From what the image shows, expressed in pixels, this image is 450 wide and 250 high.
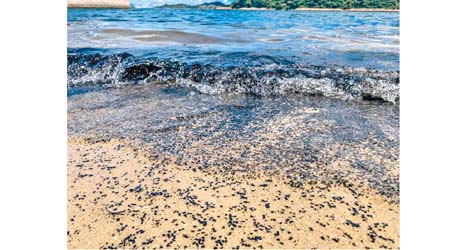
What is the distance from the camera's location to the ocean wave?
4.82 meters

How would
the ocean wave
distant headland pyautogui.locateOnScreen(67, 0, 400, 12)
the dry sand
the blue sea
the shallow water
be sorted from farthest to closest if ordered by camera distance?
1. distant headland pyautogui.locateOnScreen(67, 0, 400, 12)
2. the blue sea
3. the ocean wave
4. the shallow water
5. the dry sand

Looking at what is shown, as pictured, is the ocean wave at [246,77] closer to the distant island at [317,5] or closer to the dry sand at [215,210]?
the dry sand at [215,210]

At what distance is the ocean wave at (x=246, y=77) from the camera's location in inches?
190

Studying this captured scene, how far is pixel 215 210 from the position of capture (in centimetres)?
201

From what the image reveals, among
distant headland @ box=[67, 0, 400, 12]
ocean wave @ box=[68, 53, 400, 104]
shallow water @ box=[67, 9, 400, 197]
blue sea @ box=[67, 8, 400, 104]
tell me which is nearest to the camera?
shallow water @ box=[67, 9, 400, 197]

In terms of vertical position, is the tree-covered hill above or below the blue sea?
above

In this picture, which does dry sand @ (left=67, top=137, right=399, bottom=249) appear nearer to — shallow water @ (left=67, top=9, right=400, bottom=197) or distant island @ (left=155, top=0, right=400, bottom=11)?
shallow water @ (left=67, top=9, right=400, bottom=197)

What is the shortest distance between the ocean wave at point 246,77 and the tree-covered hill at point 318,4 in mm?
62535

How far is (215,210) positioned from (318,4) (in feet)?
333

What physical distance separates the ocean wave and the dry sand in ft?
8.96

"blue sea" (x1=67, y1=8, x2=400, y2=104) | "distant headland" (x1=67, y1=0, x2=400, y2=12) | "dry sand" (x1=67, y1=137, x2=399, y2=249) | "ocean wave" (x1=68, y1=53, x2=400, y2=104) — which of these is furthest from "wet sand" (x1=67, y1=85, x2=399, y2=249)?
"distant headland" (x1=67, y1=0, x2=400, y2=12)

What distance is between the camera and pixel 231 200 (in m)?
2.11

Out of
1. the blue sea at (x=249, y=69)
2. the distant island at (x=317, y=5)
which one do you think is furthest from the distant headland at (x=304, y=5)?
the blue sea at (x=249, y=69)

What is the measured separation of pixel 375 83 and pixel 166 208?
14.7 ft
